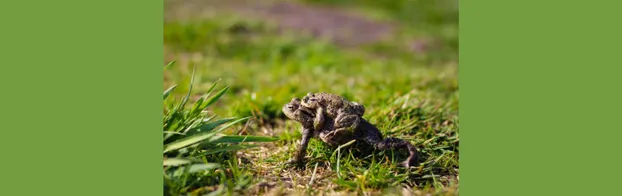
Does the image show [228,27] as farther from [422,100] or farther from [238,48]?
[422,100]

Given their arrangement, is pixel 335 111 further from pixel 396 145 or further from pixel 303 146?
pixel 396 145

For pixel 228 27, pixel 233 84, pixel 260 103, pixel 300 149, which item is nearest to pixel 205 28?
pixel 228 27

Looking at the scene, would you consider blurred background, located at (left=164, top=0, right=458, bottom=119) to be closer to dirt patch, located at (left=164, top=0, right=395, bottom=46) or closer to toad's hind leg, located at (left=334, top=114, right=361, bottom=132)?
dirt patch, located at (left=164, top=0, right=395, bottom=46)

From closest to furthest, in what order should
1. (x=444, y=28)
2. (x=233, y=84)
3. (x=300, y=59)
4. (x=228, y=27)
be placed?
(x=233, y=84), (x=300, y=59), (x=228, y=27), (x=444, y=28)

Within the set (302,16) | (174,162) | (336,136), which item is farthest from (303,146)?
(302,16)

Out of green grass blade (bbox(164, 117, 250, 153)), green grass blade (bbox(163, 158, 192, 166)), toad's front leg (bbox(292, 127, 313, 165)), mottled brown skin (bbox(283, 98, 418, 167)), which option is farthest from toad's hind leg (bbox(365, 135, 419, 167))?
green grass blade (bbox(163, 158, 192, 166))

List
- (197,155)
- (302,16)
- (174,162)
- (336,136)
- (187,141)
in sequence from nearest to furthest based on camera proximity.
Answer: (174,162) < (187,141) < (197,155) < (336,136) < (302,16)
